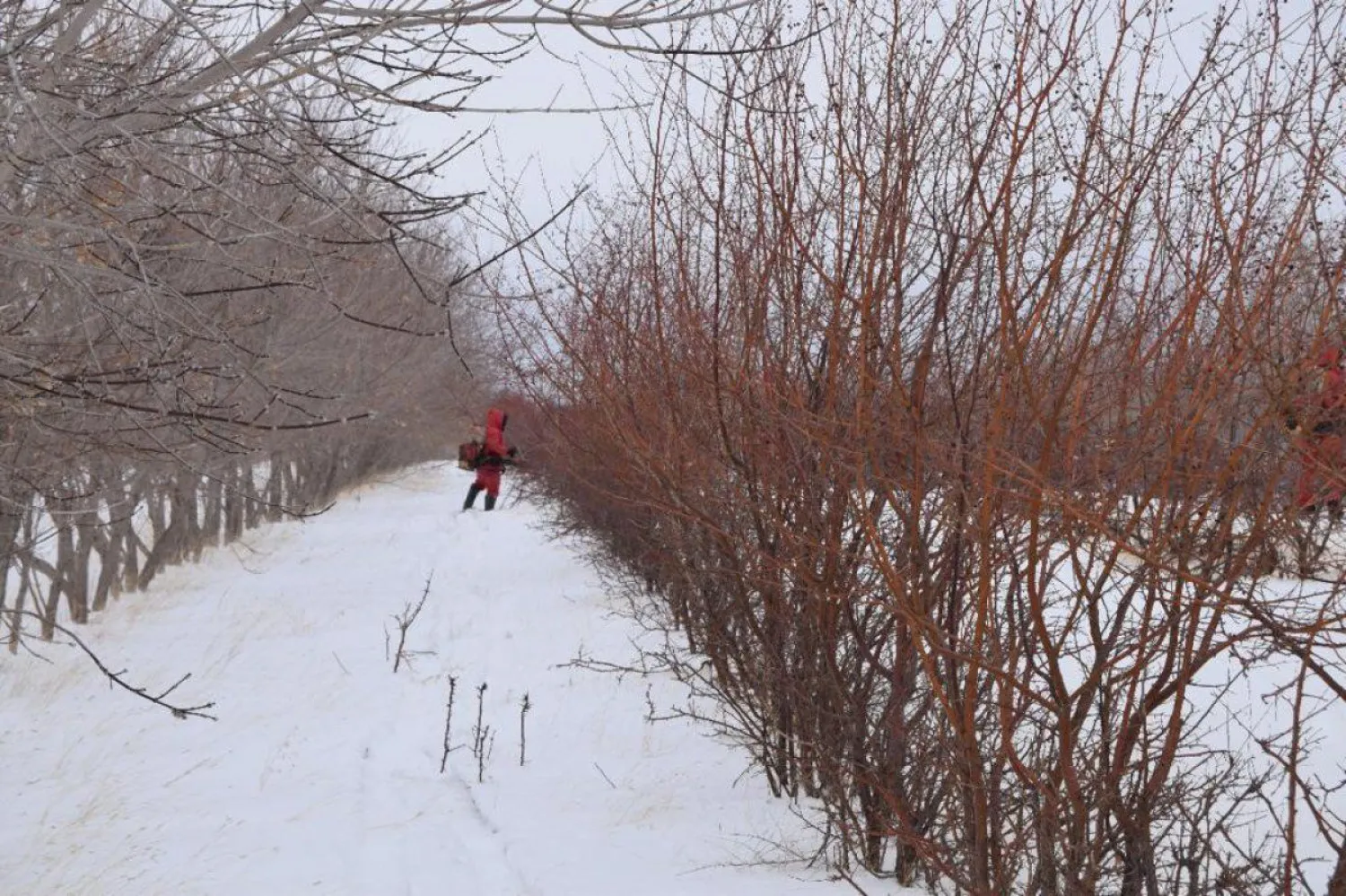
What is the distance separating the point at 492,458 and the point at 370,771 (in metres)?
17.3

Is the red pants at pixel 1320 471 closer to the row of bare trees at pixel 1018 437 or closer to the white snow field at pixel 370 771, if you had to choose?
the row of bare trees at pixel 1018 437

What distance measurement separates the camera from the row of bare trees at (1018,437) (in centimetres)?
321

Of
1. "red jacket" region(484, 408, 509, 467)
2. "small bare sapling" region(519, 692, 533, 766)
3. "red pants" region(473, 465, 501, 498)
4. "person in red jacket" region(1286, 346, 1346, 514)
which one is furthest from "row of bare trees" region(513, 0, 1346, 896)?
"red pants" region(473, 465, 501, 498)

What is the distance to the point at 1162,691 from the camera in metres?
3.41

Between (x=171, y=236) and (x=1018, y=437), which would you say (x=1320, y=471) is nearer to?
(x=1018, y=437)

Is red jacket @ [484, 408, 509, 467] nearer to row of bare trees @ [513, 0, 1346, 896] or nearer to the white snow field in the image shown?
the white snow field

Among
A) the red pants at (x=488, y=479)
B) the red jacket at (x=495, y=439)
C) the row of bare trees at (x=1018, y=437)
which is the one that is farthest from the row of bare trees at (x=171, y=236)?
the red pants at (x=488, y=479)

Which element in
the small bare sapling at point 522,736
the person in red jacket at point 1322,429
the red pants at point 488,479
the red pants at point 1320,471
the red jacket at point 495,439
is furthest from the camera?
the red pants at point 488,479

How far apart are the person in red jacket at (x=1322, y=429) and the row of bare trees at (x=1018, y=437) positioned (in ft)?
0.20

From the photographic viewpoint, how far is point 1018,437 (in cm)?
347

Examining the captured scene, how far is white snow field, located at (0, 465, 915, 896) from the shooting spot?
5555mm

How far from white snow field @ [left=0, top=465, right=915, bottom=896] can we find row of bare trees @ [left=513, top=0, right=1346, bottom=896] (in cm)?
110

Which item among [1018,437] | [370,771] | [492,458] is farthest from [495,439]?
[1018,437]

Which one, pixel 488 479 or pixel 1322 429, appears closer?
pixel 1322 429
